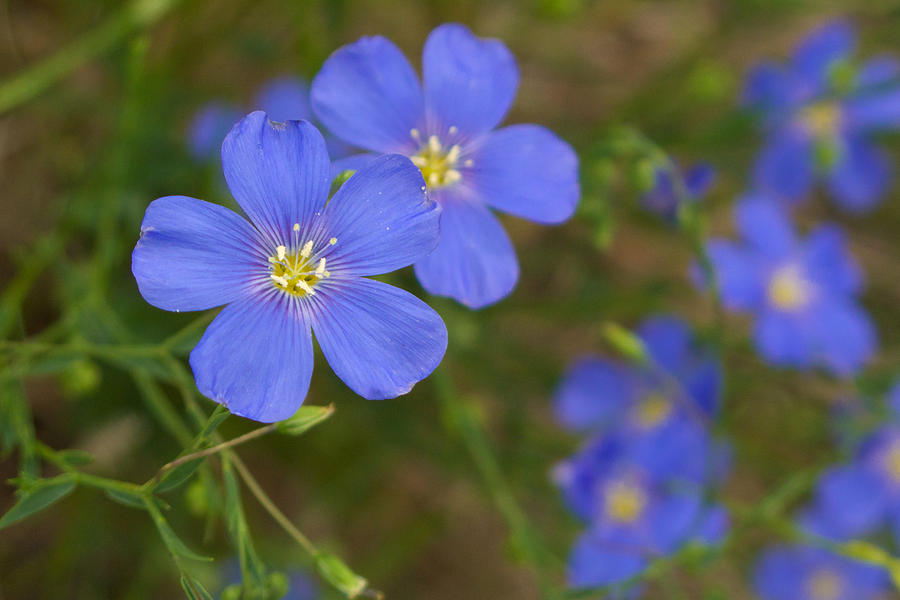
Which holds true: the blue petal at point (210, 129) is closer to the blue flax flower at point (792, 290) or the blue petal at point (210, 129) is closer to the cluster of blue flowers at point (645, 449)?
the cluster of blue flowers at point (645, 449)

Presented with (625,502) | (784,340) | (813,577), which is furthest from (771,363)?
(813,577)

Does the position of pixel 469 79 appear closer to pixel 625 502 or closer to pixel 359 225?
pixel 359 225

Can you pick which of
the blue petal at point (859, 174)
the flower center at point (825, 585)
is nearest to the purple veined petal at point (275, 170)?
the blue petal at point (859, 174)

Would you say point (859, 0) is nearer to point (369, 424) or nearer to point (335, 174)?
point (369, 424)

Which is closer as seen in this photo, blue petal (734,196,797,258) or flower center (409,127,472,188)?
flower center (409,127,472,188)

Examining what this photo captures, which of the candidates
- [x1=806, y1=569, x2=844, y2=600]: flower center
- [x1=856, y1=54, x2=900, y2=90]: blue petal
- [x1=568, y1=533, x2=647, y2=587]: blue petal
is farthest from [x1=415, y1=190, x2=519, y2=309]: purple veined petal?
[x1=806, y1=569, x2=844, y2=600]: flower center

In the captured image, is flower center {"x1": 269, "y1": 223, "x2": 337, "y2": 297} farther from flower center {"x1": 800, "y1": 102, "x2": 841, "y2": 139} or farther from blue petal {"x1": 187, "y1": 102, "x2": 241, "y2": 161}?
flower center {"x1": 800, "y1": 102, "x2": 841, "y2": 139}

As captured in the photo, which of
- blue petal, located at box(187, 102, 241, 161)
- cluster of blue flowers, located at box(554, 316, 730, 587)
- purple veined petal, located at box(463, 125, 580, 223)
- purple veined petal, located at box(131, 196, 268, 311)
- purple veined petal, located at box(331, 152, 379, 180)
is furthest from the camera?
blue petal, located at box(187, 102, 241, 161)
